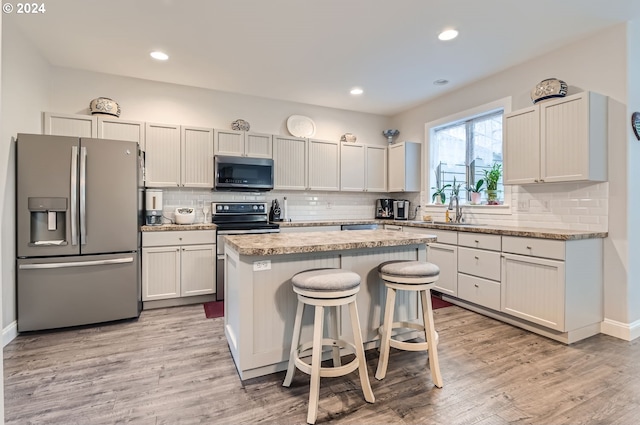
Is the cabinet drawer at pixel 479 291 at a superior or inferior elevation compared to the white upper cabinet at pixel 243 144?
inferior

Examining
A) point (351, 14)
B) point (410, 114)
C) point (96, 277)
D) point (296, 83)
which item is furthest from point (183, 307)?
point (410, 114)

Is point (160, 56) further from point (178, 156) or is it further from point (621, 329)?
point (621, 329)

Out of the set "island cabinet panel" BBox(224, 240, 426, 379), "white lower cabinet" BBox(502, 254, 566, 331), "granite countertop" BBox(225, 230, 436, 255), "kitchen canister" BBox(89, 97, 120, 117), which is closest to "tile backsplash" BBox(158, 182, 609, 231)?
"white lower cabinet" BBox(502, 254, 566, 331)

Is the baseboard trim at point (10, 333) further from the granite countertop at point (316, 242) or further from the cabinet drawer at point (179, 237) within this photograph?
the granite countertop at point (316, 242)

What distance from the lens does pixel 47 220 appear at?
296 centimetres

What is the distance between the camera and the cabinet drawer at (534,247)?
271 centimetres

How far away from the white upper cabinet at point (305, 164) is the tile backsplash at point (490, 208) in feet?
0.84

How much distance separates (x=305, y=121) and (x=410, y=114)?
1724mm

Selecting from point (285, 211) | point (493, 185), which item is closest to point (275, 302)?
point (285, 211)

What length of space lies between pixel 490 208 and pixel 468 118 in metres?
1.23

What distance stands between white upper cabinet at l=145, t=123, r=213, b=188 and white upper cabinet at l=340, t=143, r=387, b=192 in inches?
78.1

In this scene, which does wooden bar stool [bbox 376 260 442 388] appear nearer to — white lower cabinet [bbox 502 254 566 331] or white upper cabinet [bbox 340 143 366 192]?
white lower cabinet [bbox 502 254 566 331]

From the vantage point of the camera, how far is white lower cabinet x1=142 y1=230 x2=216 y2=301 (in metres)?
3.60

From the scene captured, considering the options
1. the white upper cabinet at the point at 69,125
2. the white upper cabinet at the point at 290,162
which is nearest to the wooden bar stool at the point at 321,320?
the white upper cabinet at the point at 290,162
